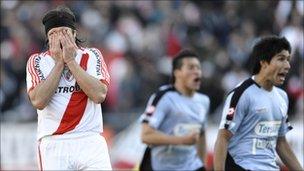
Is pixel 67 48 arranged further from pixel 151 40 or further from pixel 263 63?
pixel 151 40

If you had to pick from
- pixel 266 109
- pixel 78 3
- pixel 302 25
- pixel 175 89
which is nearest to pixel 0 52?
pixel 78 3

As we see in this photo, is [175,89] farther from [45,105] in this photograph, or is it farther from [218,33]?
[218,33]

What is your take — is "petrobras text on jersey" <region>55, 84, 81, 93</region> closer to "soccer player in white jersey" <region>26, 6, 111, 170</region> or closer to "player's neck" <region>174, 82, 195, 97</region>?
"soccer player in white jersey" <region>26, 6, 111, 170</region>

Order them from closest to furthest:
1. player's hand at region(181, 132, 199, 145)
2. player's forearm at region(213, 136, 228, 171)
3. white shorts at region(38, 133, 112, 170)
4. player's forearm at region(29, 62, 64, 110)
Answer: player's forearm at region(29, 62, 64, 110), white shorts at region(38, 133, 112, 170), player's forearm at region(213, 136, 228, 171), player's hand at region(181, 132, 199, 145)

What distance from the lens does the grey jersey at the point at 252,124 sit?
9.32m

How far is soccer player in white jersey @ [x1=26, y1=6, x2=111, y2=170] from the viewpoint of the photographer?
805cm

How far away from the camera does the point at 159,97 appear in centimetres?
1173

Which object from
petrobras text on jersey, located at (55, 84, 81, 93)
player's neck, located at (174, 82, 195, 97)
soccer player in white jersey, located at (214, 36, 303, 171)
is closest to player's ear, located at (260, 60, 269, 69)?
soccer player in white jersey, located at (214, 36, 303, 171)

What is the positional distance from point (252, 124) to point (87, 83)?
6.72 ft

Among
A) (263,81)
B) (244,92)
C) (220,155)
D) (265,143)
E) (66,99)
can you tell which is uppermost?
(263,81)

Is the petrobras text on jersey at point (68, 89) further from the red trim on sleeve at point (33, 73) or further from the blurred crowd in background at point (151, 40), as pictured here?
the blurred crowd in background at point (151, 40)

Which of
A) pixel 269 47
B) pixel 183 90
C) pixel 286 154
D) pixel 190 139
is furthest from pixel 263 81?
pixel 183 90

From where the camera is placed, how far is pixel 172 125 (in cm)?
1168

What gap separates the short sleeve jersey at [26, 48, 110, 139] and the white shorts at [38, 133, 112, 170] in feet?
0.21
